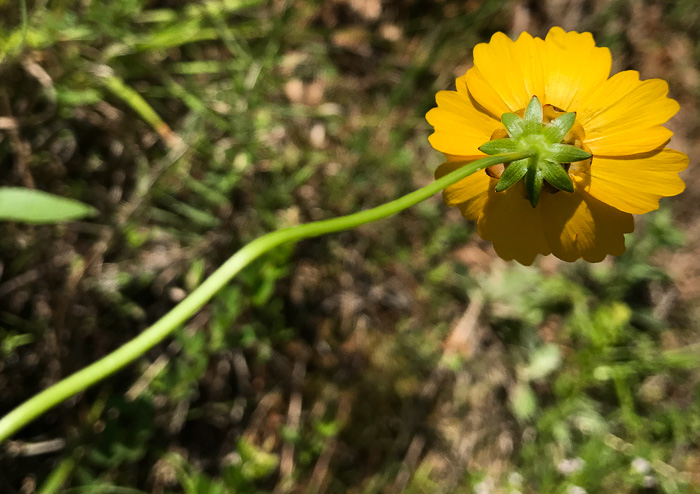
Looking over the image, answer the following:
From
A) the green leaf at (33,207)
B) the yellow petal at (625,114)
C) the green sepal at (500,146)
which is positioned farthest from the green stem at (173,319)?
the green leaf at (33,207)

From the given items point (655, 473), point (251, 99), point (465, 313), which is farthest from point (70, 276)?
point (655, 473)

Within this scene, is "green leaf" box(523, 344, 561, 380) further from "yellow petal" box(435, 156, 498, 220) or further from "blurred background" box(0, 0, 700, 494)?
"yellow petal" box(435, 156, 498, 220)

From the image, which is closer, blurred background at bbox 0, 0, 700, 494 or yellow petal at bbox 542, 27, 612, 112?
yellow petal at bbox 542, 27, 612, 112

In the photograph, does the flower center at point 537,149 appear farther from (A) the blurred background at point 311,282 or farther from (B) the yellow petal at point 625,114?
(A) the blurred background at point 311,282

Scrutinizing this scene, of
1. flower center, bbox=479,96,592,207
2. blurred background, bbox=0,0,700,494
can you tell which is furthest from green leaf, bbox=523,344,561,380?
flower center, bbox=479,96,592,207

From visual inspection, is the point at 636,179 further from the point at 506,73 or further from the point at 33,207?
the point at 33,207

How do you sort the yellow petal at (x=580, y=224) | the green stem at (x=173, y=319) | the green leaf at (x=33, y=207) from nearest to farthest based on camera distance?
1. the green stem at (x=173, y=319)
2. the yellow petal at (x=580, y=224)
3. the green leaf at (x=33, y=207)

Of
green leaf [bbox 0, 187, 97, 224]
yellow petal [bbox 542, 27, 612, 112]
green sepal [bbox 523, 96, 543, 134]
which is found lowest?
green leaf [bbox 0, 187, 97, 224]

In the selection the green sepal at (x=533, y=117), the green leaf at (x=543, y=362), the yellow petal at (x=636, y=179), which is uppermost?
the green sepal at (x=533, y=117)
